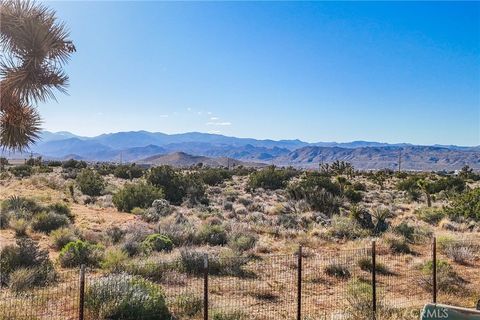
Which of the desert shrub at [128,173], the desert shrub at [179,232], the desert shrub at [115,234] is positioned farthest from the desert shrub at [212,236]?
the desert shrub at [128,173]

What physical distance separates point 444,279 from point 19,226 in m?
14.0

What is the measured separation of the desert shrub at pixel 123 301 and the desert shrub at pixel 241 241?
636cm

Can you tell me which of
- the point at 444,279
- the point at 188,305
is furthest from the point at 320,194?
the point at 188,305

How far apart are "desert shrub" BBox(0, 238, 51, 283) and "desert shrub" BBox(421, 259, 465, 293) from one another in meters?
9.78

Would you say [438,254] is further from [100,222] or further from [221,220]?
[100,222]

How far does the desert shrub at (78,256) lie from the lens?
12.4 meters

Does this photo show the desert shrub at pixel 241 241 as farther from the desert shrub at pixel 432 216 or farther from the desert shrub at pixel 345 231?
the desert shrub at pixel 432 216

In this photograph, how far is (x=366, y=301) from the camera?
921cm

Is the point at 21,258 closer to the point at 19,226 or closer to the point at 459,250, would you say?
the point at 19,226

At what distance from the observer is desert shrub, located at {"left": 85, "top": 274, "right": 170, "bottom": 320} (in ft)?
27.2

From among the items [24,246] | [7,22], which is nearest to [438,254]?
[24,246]

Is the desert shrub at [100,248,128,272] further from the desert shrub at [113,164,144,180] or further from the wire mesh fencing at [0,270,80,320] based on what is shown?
the desert shrub at [113,164,144,180]

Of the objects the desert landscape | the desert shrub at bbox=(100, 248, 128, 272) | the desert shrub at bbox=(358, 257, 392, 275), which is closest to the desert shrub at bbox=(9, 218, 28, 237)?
the desert landscape

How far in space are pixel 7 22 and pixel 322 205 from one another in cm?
1916
